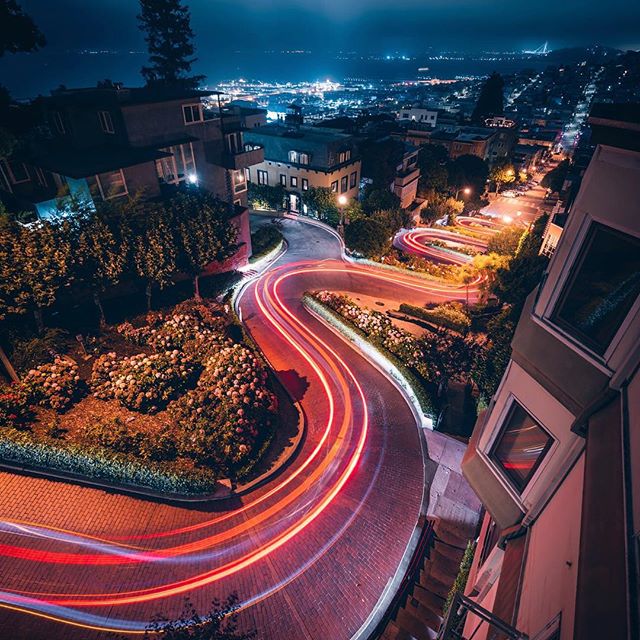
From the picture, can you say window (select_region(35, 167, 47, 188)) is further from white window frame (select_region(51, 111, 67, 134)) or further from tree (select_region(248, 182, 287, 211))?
tree (select_region(248, 182, 287, 211))

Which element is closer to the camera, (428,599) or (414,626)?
(414,626)

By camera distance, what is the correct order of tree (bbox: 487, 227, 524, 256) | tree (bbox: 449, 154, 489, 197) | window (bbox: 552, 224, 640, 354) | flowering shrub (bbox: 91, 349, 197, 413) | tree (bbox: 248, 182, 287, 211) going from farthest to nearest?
tree (bbox: 449, 154, 489, 197), tree (bbox: 248, 182, 287, 211), tree (bbox: 487, 227, 524, 256), flowering shrub (bbox: 91, 349, 197, 413), window (bbox: 552, 224, 640, 354)

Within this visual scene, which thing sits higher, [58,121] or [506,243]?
[58,121]

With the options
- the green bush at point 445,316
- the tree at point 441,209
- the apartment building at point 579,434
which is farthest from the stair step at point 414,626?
the tree at point 441,209

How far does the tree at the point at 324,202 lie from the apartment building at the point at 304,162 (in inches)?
37.1

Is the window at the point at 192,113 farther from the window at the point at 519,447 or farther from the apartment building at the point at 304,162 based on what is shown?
the window at the point at 519,447

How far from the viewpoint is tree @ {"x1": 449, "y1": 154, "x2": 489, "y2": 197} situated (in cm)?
6097

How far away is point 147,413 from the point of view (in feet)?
59.2

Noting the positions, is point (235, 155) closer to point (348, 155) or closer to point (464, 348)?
point (348, 155)

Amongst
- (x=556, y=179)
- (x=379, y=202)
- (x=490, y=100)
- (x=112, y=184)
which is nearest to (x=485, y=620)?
(x=112, y=184)

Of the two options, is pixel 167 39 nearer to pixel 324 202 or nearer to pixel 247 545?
pixel 324 202

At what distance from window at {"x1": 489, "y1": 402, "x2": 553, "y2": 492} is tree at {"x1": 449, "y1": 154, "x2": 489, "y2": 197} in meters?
63.1

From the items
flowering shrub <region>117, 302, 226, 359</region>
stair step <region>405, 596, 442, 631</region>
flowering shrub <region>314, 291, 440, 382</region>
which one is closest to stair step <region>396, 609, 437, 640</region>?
stair step <region>405, 596, 442, 631</region>

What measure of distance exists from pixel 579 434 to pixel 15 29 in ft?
93.2
